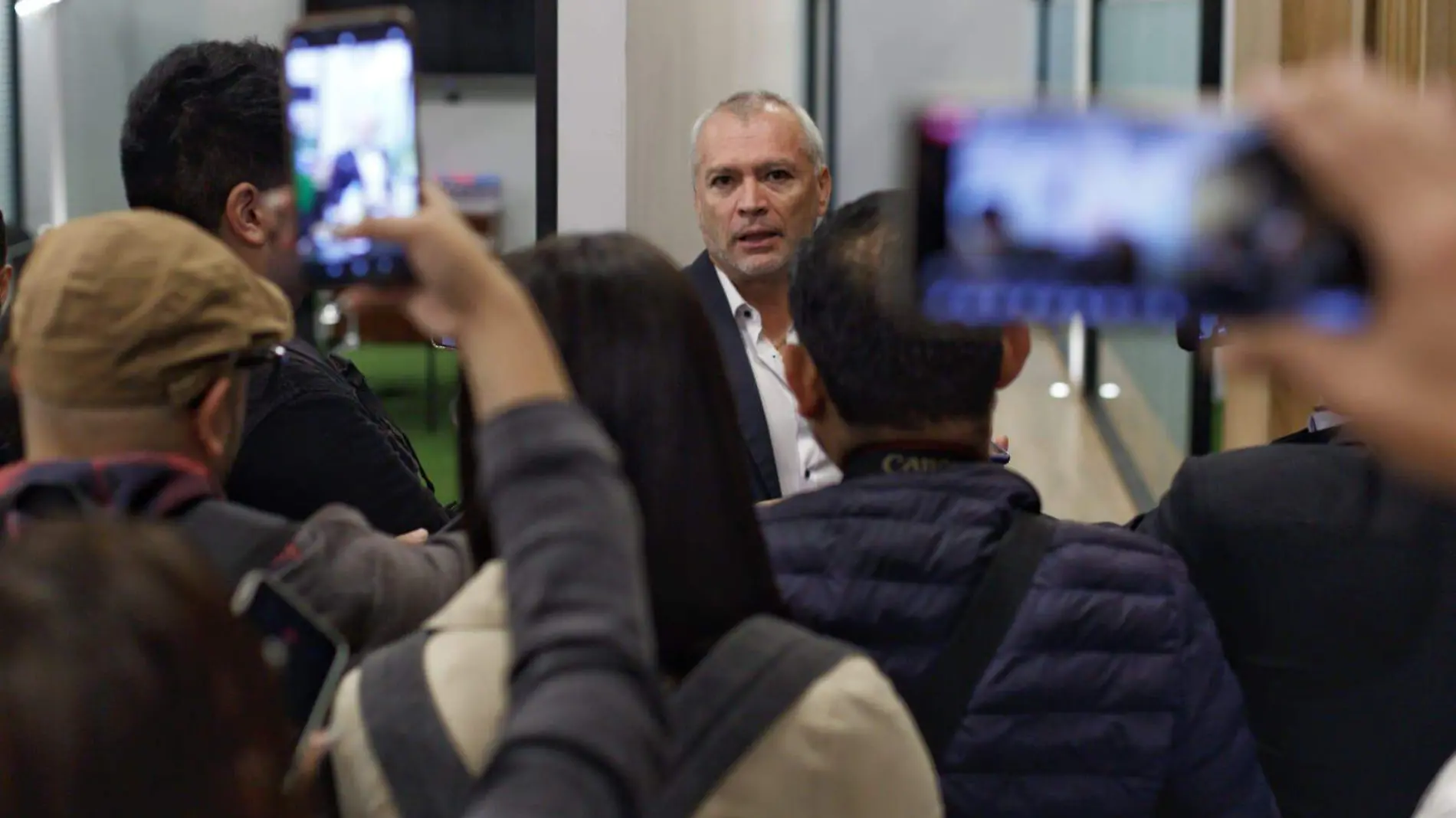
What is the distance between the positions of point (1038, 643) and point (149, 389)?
806 mm

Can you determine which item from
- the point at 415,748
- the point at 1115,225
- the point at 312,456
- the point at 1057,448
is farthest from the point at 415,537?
the point at 1057,448

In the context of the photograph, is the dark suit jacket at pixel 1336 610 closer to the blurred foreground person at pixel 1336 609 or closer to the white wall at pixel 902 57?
the blurred foreground person at pixel 1336 609

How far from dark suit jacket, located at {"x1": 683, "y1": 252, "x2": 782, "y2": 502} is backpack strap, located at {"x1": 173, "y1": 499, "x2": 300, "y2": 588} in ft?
4.59

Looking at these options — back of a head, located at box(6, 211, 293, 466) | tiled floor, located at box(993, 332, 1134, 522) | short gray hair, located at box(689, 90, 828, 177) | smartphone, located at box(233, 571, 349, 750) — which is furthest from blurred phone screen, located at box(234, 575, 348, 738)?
tiled floor, located at box(993, 332, 1134, 522)

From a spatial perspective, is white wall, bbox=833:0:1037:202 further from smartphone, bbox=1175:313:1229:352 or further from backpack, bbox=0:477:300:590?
smartphone, bbox=1175:313:1229:352

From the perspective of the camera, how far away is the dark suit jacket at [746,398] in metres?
2.84

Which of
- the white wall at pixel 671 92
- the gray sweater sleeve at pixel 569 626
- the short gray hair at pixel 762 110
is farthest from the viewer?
the white wall at pixel 671 92

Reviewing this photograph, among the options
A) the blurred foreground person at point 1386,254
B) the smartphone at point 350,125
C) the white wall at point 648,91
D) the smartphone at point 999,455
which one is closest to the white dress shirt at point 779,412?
the smartphone at point 999,455

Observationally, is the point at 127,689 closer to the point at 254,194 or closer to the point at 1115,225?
the point at 1115,225

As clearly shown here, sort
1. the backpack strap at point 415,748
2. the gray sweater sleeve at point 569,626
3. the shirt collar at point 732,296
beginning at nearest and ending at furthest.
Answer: the gray sweater sleeve at point 569,626
the backpack strap at point 415,748
the shirt collar at point 732,296

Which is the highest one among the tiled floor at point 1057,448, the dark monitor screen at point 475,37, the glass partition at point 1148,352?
the dark monitor screen at point 475,37

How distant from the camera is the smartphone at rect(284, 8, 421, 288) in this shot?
4.14 feet

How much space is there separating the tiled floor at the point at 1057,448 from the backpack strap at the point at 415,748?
5575 mm

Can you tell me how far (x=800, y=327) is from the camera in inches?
65.9
